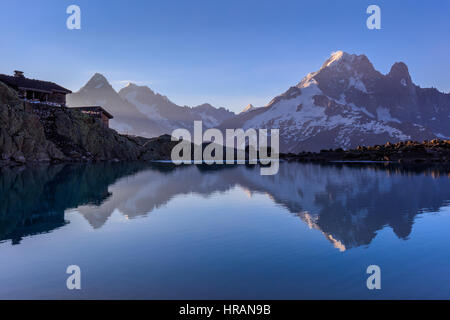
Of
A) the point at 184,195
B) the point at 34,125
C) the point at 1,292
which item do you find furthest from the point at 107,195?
the point at 34,125

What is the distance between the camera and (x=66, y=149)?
111 metres

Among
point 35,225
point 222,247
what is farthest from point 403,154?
point 35,225

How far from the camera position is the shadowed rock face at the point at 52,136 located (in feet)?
291

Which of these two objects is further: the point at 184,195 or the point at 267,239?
the point at 184,195

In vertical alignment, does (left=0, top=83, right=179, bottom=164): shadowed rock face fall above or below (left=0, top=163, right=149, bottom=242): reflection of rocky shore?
above

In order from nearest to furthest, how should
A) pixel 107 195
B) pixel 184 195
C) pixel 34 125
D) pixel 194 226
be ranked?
pixel 194 226 < pixel 107 195 < pixel 184 195 < pixel 34 125

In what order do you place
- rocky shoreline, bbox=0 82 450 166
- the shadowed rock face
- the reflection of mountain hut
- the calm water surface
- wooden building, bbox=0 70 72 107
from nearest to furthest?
the calm water surface → the reflection of mountain hut → the shadowed rock face → rocky shoreline, bbox=0 82 450 166 → wooden building, bbox=0 70 72 107

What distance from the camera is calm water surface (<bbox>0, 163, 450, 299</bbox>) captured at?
13133 millimetres

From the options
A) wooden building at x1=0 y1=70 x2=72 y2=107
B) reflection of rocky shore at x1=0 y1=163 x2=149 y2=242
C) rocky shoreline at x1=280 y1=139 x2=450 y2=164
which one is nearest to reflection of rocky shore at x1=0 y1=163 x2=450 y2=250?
reflection of rocky shore at x1=0 y1=163 x2=149 y2=242

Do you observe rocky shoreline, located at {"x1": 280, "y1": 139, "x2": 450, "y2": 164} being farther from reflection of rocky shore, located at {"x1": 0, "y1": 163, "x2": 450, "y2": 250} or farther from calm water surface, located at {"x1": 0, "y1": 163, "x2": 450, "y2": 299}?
calm water surface, located at {"x1": 0, "y1": 163, "x2": 450, "y2": 299}

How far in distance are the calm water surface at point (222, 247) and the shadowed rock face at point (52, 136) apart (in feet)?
202

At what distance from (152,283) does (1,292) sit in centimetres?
545

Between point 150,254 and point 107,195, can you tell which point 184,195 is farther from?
point 150,254

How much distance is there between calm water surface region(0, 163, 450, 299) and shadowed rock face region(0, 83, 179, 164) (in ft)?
202
